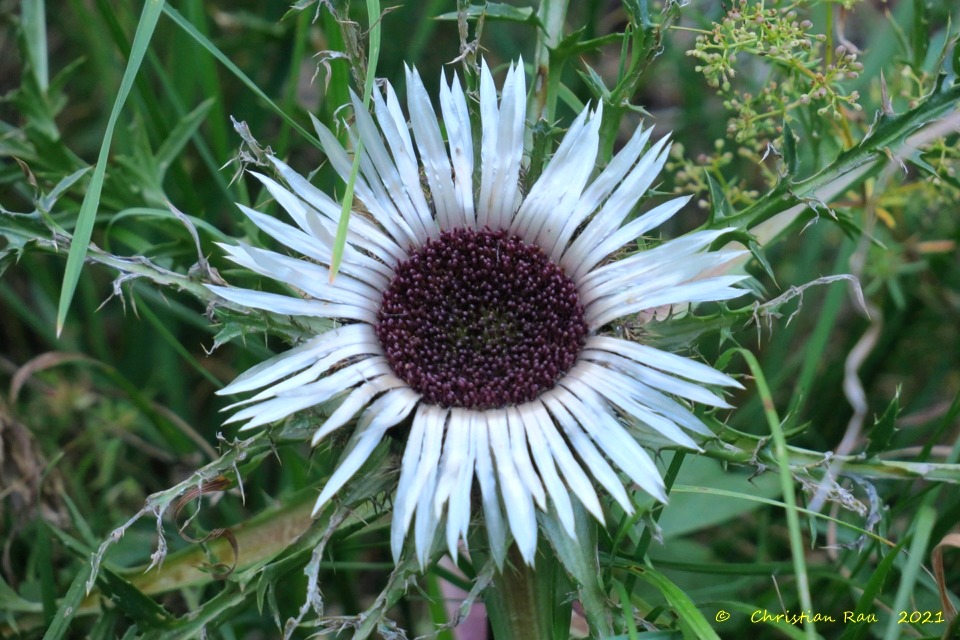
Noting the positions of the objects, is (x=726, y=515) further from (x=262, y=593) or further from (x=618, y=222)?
(x=262, y=593)

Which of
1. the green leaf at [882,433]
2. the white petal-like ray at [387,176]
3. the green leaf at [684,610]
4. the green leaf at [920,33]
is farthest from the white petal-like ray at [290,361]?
the green leaf at [920,33]

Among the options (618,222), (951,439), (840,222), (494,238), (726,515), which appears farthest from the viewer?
(951,439)

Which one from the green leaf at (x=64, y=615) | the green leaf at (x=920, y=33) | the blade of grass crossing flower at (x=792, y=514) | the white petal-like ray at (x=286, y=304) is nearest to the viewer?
the blade of grass crossing flower at (x=792, y=514)

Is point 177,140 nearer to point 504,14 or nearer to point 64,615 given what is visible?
point 504,14

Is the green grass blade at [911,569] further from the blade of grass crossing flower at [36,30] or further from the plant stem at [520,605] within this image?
the blade of grass crossing flower at [36,30]

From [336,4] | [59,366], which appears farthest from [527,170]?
[59,366]

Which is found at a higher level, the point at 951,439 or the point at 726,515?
the point at 951,439

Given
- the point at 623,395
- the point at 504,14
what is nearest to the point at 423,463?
the point at 623,395
